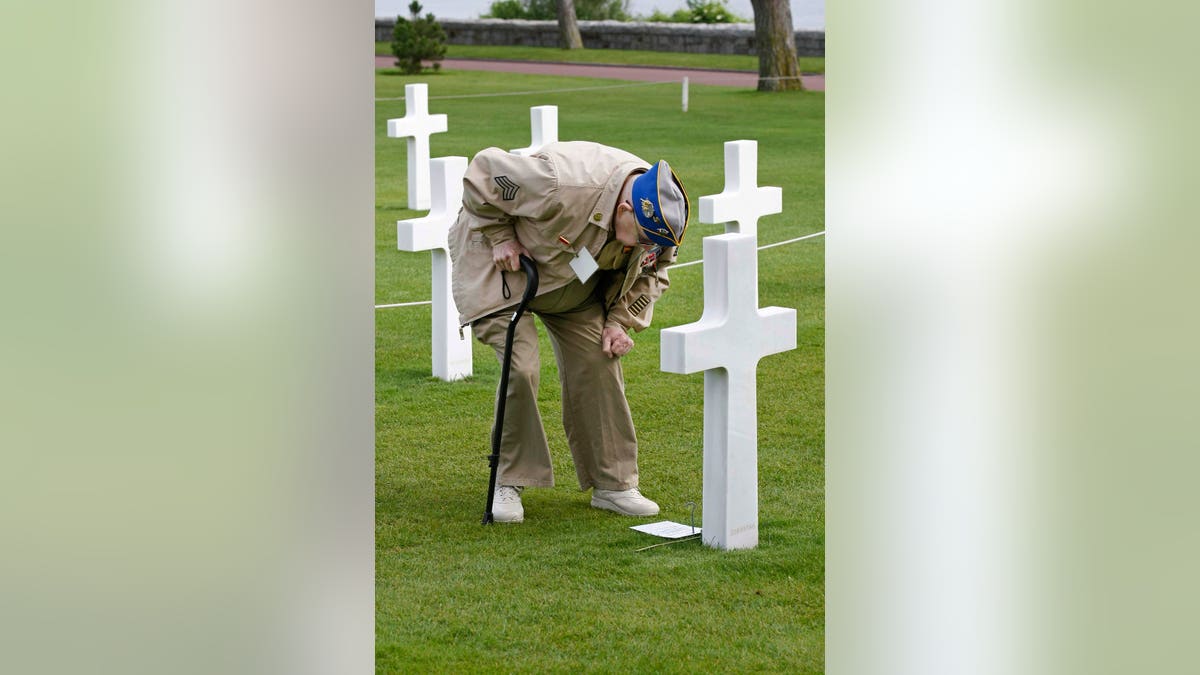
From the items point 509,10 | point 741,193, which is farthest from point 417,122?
point 509,10

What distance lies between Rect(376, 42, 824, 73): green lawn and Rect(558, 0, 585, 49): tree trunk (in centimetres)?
27

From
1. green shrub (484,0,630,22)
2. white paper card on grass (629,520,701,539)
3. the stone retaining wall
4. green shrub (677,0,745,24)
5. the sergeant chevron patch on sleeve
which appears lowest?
white paper card on grass (629,520,701,539)

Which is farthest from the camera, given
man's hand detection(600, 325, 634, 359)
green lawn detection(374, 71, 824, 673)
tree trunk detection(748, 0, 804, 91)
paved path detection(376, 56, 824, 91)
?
paved path detection(376, 56, 824, 91)

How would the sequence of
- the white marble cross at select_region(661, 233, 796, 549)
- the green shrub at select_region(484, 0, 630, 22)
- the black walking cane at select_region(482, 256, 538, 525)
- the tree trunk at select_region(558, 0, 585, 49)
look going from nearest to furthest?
1. the white marble cross at select_region(661, 233, 796, 549)
2. the black walking cane at select_region(482, 256, 538, 525)
3. the tree trunk at select_region(558, 0, 585, 49)
4. the green shrub at select_region(484, 0, 630, 22)

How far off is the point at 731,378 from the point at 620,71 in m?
20.1

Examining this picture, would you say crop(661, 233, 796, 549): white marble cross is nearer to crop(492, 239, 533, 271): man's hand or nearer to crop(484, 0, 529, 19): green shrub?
crop(492, 239, 533, 271): man's hand

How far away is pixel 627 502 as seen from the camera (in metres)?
5.11

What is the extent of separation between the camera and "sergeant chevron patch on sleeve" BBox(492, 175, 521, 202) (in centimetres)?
483

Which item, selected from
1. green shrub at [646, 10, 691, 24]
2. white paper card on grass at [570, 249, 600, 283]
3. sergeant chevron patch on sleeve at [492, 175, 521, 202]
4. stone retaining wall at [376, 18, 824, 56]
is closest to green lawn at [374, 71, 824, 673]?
white paper card on grass at [570, 249, 600, 283]
